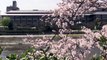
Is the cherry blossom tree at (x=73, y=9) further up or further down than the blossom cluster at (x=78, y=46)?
further up

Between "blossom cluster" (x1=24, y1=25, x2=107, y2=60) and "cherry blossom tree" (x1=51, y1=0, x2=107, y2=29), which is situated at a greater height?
"cherry blossom tree" (x1=51, y1=0, x2=107, y2=29)

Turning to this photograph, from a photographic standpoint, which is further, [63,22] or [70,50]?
[63,22]

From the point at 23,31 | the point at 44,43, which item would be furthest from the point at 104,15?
the point at 44,43

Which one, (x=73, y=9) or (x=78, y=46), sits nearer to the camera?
(x=78, y=46)

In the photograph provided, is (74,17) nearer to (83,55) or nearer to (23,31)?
(83,55)

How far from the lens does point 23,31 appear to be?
51812 mm

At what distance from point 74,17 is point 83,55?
0.48 m

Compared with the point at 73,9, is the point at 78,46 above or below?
below

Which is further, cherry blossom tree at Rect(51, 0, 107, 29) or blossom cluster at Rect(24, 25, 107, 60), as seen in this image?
cherry blossom tree at Rect(51, 0, 107, 29)

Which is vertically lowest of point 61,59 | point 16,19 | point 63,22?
point 16,19

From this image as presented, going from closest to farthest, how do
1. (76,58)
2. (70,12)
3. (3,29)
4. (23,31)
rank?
(76,58) < (70,12) < (23,31) < (3,29)

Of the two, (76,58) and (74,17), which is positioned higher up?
(74,17)

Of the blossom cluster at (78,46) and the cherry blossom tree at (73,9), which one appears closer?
the blossom cluster at (78,46)

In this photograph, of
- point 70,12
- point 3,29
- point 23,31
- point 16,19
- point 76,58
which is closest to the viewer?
point 76,58
